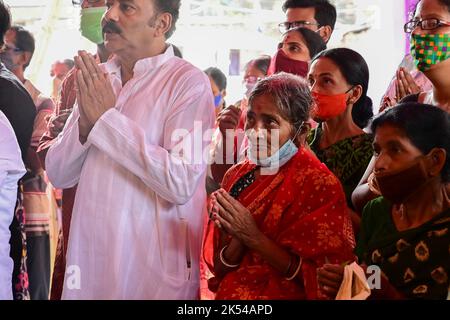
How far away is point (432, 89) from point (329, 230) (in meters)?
0.82

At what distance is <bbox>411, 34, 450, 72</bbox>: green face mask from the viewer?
3.25 metres

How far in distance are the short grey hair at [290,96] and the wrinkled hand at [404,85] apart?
0.59m

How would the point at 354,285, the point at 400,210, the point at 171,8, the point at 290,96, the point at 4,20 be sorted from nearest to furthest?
the point at 354,285, the point at 400,210, the point at 290,96, the point at 171,8, the point at 4,20

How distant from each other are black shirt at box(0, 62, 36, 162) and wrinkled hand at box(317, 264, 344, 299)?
1.44 m

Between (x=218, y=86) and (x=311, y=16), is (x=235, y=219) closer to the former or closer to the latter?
(x=218, y=86)

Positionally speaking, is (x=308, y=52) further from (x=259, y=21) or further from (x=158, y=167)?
(x=158, y=167)

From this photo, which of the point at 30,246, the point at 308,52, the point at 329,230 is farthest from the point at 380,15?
the point at 30,246

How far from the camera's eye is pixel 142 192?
3.35 m

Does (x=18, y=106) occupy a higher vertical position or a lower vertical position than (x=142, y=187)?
higher

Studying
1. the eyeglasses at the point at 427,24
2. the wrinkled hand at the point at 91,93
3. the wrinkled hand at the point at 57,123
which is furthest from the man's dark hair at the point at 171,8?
the eyeglasses at the point at 427,24

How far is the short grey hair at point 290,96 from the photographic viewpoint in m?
3.06

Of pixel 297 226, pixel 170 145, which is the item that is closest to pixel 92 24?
pixel 170 145

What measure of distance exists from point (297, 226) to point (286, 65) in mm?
860

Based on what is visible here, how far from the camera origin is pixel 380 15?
3.62m
